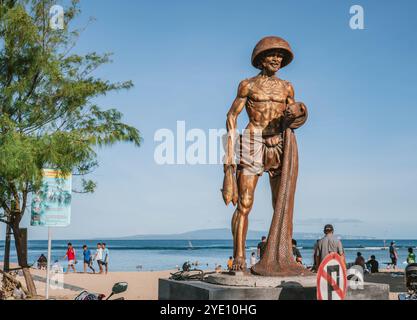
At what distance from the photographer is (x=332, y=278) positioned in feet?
18.5

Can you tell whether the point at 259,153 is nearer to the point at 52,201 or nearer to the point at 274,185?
the point at 274,185

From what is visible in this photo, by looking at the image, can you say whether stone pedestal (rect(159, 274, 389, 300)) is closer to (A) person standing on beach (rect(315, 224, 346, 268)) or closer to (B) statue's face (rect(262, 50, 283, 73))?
(A) person standing on beach (rect(315, 224, 346, 268))

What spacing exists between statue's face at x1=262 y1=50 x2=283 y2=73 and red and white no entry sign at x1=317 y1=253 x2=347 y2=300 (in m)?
3.31

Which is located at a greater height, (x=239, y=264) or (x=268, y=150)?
(x=268, y=150)

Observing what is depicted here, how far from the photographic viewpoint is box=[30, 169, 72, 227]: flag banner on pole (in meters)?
11.4

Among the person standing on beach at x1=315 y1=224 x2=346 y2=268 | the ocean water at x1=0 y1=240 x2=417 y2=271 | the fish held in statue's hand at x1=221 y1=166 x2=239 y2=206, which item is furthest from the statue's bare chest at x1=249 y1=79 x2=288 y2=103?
the ocean water at x1=0 y1=240 x2=417 y2=271

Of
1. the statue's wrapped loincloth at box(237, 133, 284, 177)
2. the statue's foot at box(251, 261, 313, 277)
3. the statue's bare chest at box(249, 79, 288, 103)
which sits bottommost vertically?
the statue's foot at box(251, 261, 313, 277)

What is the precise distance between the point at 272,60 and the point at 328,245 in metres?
3.19

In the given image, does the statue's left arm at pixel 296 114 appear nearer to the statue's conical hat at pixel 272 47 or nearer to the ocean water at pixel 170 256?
the statue's conical hat at pixel 272 47

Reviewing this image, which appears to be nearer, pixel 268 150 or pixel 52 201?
pixel 268 150

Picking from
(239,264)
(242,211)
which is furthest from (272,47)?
(239,264)
